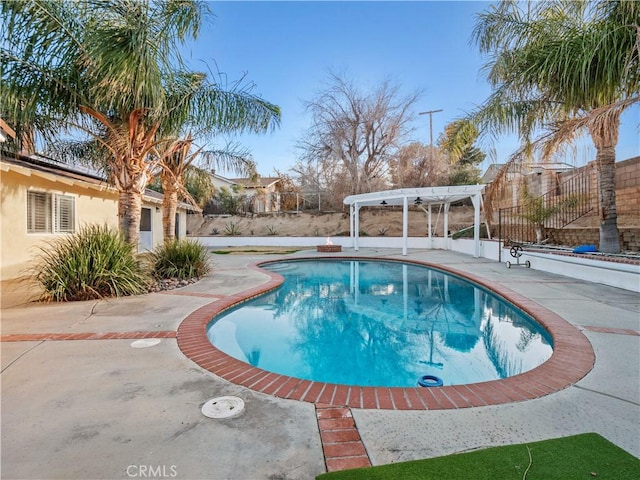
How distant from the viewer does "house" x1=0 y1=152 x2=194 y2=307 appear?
8617 mm

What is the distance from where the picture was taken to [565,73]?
826cm

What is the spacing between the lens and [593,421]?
2.72m

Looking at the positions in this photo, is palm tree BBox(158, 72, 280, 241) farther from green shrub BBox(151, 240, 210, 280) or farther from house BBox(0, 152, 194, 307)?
house BBox(0, 152, 194, 307)

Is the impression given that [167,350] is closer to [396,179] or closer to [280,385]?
[280,385]

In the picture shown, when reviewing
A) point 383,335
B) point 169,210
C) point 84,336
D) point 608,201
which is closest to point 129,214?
point 169,210

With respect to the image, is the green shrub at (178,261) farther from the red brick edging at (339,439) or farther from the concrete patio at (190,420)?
the red brick edging at (339,439)

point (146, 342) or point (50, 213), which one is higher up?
point (50, 213)

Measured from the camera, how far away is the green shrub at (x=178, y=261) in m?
Answer: 9.50

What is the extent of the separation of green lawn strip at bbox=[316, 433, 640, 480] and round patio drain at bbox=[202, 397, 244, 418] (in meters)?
1.08

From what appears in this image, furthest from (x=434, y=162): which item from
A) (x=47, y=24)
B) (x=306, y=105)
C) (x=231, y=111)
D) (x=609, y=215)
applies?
(x=47, y=24)

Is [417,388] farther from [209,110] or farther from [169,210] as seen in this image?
[169,210]

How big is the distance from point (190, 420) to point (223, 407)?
29cm

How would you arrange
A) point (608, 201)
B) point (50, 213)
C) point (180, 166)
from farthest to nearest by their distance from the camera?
point (180, 166) → point (50, 213) → point (608, 201)

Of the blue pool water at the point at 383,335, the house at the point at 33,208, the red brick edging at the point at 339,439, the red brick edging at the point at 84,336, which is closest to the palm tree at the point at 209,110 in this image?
the house at the point at 33,208
